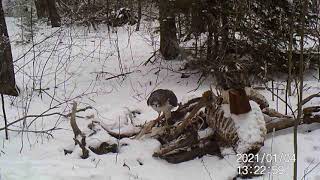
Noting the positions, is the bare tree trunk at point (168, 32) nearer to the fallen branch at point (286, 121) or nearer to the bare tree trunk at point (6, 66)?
the bare tree trunk at point (6, 66)

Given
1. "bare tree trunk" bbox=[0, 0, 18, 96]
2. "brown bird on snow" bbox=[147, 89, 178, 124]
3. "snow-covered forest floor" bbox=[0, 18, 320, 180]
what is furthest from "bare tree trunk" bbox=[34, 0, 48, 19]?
"brown bird on snow" bbox=[147, 89, 178, 124]

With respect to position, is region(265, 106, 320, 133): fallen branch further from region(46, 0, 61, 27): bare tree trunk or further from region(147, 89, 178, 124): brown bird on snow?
region(46, 0, 61, 27): bare tree trunk

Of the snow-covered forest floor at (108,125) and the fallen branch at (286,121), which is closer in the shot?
the snow-covered forest floor at (108,125)

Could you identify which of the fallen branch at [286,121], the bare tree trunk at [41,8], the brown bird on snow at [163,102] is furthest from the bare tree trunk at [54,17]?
the fallen branch at [286,121]

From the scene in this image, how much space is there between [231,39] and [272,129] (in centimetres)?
212

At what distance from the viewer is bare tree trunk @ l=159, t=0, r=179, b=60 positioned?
688cm

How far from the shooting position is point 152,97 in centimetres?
458

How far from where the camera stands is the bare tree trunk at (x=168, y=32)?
688cm

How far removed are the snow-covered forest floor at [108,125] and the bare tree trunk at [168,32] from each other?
0.66 feet

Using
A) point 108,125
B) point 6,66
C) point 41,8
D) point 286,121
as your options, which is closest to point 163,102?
point 108,125

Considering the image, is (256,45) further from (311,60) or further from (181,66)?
(181,66)

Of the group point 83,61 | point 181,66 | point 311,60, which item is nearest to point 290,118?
point 311,60

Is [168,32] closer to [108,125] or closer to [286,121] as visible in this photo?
[108,125]

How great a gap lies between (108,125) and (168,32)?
3.17 meters
